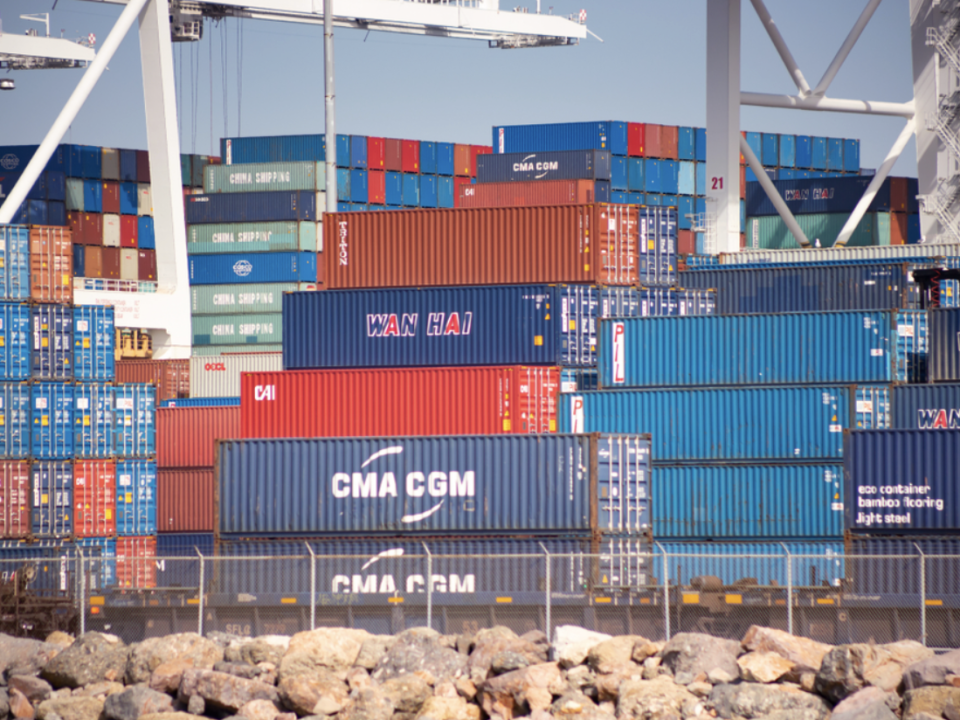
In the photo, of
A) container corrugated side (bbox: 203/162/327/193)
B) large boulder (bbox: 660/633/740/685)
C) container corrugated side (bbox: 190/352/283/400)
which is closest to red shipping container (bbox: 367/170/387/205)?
container corrugated side (bbox: 203/162/327/193)

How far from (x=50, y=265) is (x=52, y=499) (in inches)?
246

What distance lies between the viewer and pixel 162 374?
49.8 m

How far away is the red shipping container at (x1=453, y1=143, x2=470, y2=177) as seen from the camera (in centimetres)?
6406

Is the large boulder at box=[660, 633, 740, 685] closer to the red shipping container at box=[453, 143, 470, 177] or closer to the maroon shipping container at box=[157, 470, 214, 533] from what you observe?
the maroon shipping container at box=[157, 470, 214, 533]

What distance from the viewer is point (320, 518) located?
2764 centimetres

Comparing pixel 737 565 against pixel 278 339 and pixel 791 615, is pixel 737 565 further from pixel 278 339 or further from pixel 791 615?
pixel 278 339

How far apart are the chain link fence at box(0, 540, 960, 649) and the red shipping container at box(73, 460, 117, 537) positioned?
16.7ft

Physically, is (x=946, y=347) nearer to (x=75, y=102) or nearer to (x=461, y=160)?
(x=75, y=102)

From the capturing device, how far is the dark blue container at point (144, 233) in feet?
212

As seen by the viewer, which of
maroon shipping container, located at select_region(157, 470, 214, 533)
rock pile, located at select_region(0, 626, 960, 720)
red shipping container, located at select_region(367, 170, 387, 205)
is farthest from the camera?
red shipping container, located at select_region(367, 170, 387, 205)

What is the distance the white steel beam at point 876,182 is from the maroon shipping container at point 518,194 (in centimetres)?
1070

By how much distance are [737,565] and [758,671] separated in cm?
839

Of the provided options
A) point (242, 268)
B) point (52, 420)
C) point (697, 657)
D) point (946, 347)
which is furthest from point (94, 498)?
point (242, 268)

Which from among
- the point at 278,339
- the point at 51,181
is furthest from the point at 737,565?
the point at 51,181
